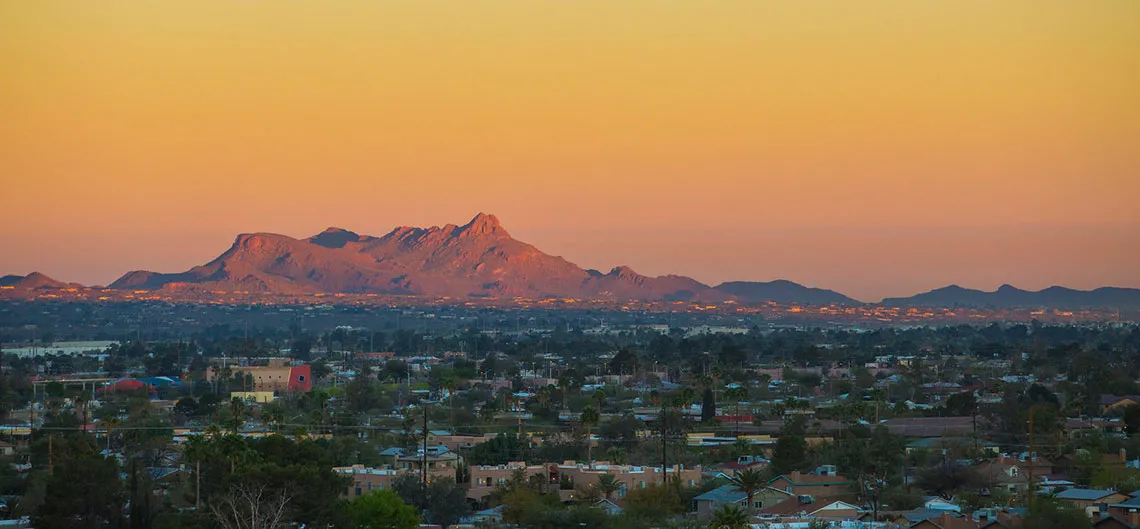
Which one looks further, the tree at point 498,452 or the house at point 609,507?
the tree at point 498,452

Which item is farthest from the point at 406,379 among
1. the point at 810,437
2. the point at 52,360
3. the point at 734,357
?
the point at 810,437

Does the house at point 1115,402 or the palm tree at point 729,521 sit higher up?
the house at point 1115,402

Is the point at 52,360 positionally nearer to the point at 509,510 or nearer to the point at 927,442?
the point at 927,442

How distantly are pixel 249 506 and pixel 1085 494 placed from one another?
25.5m

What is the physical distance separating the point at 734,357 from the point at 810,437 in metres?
70.0

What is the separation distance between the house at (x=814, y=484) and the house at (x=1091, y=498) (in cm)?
814

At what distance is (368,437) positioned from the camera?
8319 cm

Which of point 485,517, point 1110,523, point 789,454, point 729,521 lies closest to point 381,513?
point 485,517

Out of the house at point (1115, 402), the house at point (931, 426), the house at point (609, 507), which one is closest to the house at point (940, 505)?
the house at point (609, 507)

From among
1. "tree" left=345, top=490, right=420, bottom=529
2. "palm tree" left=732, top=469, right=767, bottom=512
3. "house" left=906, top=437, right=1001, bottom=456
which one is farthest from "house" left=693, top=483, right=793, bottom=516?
"house" left=906, top=437, right=1001, bottom=456

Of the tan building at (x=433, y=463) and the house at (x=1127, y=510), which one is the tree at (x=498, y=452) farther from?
the house at (x=1127, y=510)

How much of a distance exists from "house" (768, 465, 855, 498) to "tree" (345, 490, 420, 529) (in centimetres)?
1331

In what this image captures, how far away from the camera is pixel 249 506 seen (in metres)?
46.8

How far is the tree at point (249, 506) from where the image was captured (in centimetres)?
4569
